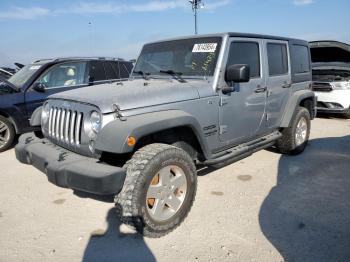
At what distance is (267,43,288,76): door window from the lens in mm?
4828

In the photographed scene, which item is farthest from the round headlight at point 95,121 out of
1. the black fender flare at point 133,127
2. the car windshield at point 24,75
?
the car windshield at point 24,75

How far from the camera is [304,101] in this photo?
5.82 metres

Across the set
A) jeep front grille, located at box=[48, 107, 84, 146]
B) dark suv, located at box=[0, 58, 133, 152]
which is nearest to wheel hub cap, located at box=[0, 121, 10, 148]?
dark suv, located at box=[0, 58, 133, 152]

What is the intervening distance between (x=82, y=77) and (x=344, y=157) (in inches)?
216

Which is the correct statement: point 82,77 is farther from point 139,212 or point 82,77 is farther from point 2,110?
point 139,212

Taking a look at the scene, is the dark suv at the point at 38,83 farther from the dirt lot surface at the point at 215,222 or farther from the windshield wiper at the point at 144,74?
the windshield wiper at the point at 144,74

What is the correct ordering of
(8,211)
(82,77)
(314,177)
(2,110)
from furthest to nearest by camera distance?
(82,77), (2,110), (314,177), (8,211)

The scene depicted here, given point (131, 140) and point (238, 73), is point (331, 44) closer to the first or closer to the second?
point (238, 73)

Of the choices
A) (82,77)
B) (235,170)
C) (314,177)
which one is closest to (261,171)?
(235,170)

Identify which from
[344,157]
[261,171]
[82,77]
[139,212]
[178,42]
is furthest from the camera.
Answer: [82,77]

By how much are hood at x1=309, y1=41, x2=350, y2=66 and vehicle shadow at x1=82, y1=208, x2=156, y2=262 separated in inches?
332

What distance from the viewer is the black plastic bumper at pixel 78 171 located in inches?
105

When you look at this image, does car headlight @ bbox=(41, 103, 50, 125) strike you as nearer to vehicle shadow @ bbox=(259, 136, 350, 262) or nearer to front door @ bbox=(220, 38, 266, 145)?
front door @ bbox=(220, 38, 266, 145)

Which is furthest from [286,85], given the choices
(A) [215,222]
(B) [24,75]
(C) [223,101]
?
(B) [24,75]
